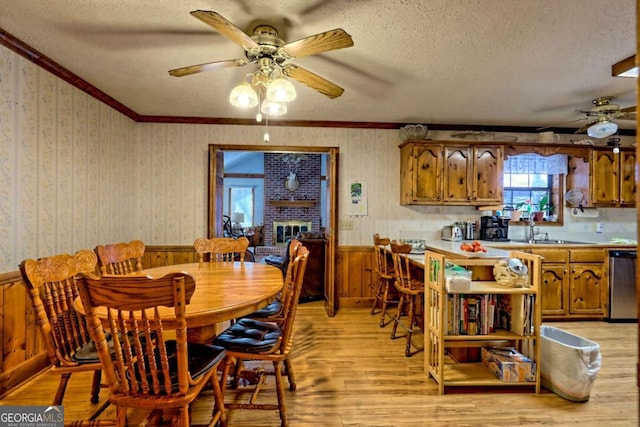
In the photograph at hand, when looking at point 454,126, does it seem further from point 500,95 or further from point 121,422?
point 121,422

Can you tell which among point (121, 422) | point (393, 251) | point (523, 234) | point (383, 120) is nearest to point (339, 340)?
point (393, 251)

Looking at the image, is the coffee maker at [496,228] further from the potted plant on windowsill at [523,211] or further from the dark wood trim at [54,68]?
the dark wood trim at [54,68]

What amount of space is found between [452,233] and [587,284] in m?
1.49

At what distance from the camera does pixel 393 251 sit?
299cm

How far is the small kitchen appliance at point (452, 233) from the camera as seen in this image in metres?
4.01

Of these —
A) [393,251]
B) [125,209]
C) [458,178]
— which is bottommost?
[393,251]

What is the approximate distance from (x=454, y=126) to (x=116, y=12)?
12.1 ft

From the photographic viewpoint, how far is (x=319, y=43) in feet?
5.56

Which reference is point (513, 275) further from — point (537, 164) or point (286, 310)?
point (537, 164)

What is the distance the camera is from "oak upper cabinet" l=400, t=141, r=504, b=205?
12.5 feet

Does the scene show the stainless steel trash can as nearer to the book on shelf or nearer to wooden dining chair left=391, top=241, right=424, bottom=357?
the book on shelf

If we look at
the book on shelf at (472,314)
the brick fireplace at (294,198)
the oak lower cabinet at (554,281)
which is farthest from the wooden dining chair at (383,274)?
the brick fireplace at (294,198)

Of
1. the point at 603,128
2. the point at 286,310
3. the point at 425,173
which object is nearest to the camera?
the point at 286,310

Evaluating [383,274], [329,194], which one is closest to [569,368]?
[383,274]
